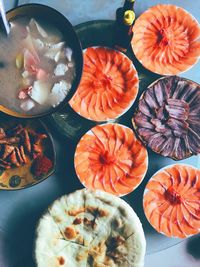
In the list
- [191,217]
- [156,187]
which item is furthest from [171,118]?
[191,217]

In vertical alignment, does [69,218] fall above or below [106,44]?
below

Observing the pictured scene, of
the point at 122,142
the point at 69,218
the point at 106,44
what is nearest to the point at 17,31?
the point at 106,44

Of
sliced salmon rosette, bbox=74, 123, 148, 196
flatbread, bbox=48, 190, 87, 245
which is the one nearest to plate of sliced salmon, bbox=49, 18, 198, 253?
sliced salmon rosette, bbox=74, 123, 148, 196

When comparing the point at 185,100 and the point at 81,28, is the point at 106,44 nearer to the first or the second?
the point at 81,28

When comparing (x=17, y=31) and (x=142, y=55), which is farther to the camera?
(x=142, y=55)

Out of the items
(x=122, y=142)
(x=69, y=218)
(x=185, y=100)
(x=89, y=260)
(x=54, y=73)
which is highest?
(x=54, y=73)

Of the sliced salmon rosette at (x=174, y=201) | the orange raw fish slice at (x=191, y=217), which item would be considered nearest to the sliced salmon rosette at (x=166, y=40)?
the sliced salmon rosette at (x=174, y=201)
